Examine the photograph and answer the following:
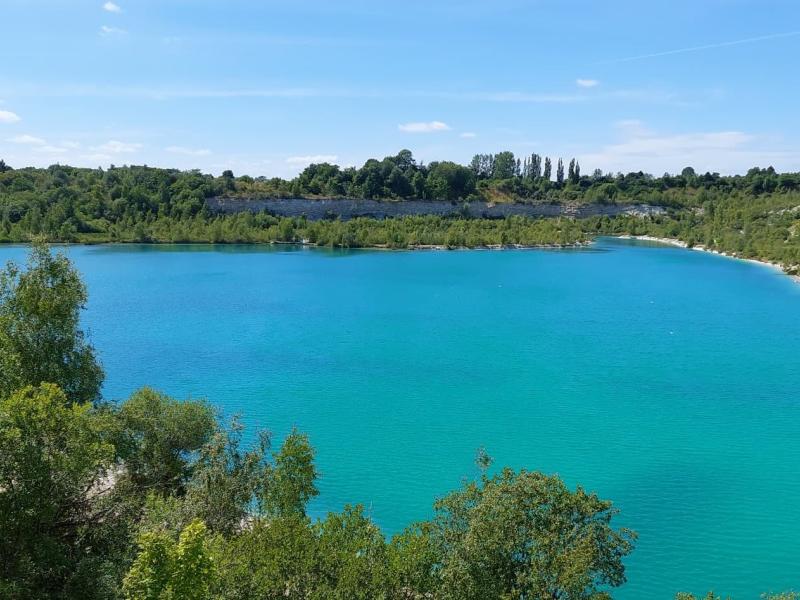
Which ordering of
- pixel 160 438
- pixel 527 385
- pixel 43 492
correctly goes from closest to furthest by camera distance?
pixel 43 492, pixel 160 438, pixel 527 385

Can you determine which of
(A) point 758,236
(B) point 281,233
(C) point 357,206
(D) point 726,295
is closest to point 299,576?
(D) point 726,295

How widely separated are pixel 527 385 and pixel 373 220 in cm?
10461

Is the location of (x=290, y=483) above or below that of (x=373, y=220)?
below

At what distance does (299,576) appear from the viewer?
12.1 m

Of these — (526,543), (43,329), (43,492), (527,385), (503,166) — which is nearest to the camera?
(43,492)

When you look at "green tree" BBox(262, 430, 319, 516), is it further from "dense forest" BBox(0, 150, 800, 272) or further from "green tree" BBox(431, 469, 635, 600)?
"dense forest" BBox(0, 150, 800, 272)

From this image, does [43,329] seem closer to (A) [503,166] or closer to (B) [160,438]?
(B) [160,438]

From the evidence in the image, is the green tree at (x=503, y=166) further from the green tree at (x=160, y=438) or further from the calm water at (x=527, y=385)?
the green tree at (x=160, y=438)

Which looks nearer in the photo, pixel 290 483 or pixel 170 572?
pixel 170 572

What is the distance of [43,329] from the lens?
18188 mm

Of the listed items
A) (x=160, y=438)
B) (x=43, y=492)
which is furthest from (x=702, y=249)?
(x=43, y=492)

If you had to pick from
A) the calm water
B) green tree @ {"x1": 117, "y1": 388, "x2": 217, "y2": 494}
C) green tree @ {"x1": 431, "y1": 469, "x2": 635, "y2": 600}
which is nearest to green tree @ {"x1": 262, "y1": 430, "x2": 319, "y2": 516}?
green tree @ {"x1": 117, "y1": 388, "x2": 217, "y2": 494}

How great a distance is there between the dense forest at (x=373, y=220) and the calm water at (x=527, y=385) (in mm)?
45145

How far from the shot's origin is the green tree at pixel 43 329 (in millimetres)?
17672
